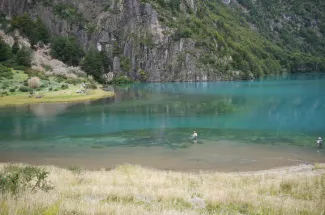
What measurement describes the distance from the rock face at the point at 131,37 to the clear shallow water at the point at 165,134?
90.4m

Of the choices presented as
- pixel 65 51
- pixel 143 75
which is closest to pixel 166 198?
pixel 65 51

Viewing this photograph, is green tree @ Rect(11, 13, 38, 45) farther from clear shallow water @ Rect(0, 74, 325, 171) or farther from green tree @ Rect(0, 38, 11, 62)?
clear shallow water @ Rect(0, 74, 325, 171)

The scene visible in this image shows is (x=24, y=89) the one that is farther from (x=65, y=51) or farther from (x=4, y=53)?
(x=65, y=51)

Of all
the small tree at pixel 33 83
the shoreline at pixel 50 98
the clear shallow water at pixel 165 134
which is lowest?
the clear shallow water at pixel 165 134

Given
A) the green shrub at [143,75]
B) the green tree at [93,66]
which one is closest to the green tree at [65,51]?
the green tree at [93,66]

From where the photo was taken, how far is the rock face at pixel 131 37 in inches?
6344

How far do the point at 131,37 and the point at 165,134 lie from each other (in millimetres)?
123293

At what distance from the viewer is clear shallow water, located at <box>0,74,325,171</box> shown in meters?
33.1

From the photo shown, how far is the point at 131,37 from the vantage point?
532 feet

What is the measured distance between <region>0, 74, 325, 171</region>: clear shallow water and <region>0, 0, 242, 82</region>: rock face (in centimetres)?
9039

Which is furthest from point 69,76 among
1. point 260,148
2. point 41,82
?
point 260,148

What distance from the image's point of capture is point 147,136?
1718 inches

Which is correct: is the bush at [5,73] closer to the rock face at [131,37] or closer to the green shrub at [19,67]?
the green shrub at [19,67]

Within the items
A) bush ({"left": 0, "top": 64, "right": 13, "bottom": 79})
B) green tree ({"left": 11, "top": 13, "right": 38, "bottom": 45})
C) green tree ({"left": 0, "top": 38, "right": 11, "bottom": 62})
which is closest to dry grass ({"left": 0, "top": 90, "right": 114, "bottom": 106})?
bush ({"left": 0, "top": 64, "right": 13, "bottom": 79})
